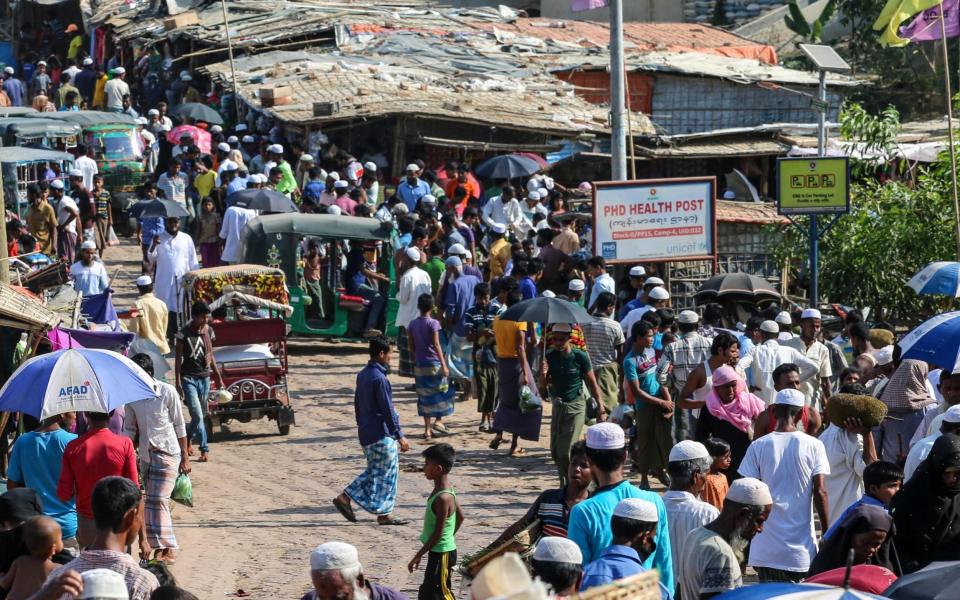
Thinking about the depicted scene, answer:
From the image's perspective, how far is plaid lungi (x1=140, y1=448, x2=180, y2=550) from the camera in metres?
10.7

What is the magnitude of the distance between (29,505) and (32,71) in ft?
103

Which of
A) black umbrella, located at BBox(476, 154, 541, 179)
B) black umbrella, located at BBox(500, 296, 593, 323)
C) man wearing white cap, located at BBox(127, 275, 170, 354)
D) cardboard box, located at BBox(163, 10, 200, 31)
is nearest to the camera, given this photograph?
black umbrella, located at BBox(500, 296, 593, 323)

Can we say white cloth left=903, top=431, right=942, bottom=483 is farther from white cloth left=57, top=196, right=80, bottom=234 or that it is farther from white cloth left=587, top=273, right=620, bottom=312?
white cloth left=57, top=196, right=80, bottom=234

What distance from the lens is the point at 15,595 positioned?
22.3ft

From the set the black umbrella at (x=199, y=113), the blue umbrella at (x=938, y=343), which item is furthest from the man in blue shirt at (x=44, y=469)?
the black umbrella at (x=199, y=113)

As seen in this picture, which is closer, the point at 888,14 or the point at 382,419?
the point at 382,419

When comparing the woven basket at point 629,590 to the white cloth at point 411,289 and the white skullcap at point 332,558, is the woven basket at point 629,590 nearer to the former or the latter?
the white skullcap at point 332,558

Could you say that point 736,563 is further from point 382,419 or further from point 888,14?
point 888,14

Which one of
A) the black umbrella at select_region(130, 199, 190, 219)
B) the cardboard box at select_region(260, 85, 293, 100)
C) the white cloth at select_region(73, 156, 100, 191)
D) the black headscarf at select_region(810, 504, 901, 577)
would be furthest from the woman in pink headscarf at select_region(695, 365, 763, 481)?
the cardboard box at select_region(260, 85, 293, 100)

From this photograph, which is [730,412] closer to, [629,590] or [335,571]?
[335,571]

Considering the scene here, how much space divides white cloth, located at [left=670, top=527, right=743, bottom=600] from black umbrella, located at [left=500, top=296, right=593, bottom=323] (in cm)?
606

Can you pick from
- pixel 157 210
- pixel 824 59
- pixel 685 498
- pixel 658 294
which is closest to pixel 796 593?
pixel 685 498

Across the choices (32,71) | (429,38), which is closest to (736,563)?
(429,38)

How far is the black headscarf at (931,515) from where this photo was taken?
764 centimetres
